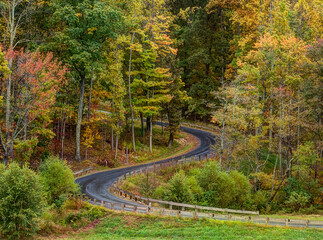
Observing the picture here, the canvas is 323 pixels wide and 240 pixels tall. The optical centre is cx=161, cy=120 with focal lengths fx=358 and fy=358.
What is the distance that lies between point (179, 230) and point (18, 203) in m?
10.4

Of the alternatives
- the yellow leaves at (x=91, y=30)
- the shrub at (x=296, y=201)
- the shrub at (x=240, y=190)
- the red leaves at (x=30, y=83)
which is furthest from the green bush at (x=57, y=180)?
the shrub at (x=296, y=201)

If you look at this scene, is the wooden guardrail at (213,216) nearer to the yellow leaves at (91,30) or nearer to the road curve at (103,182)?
the road curve at (103,182)

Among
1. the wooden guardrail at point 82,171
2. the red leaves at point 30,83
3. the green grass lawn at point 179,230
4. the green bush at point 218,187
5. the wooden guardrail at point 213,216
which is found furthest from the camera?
the wooden guardrail at point 82,171

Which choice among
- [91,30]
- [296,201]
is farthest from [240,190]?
[91,30]

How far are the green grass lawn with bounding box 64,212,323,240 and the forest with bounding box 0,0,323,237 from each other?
4.88m

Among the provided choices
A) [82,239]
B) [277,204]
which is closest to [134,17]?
[277,204]

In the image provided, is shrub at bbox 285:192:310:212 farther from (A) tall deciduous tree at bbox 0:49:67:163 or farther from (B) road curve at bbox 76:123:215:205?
(A) tall deciduous tree at bbox 0:49:67:163

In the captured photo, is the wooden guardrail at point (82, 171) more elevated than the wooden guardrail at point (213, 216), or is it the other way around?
the wooden guardrail at point (213, 216)

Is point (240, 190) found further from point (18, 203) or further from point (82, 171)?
point (18, 203)

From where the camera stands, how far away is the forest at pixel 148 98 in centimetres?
3097

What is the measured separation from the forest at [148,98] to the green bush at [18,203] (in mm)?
130

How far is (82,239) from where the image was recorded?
2245 cm

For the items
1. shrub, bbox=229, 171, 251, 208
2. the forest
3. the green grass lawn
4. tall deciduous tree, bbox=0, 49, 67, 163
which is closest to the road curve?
the forest

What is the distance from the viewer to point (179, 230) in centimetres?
2381
